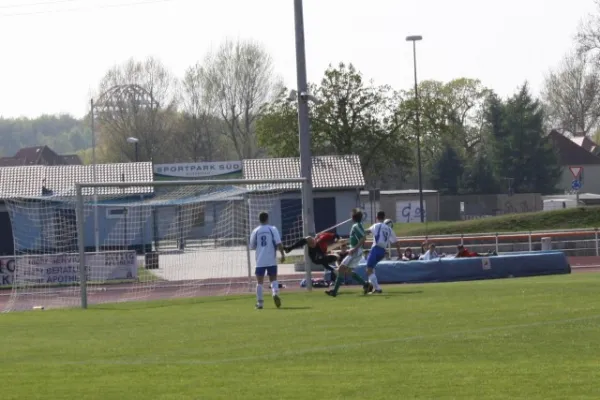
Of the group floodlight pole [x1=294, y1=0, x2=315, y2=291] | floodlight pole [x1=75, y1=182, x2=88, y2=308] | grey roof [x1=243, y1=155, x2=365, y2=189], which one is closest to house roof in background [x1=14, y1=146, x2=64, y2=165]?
grey roof [x1=243, y1=155, x2=365, y2=189]

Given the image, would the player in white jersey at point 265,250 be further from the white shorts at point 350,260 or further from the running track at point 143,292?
the running track at point 143,292

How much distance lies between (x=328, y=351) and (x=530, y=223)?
44.3 meters

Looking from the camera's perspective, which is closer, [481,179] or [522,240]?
[522,240]

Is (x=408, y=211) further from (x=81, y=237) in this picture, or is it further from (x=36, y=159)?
(x=36, y=159)

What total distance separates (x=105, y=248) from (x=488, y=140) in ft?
204

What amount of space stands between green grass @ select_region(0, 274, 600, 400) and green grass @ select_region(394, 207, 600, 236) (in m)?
33.7

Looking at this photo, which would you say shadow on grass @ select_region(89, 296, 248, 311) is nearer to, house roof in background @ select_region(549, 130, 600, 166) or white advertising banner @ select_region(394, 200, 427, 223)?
white advertising banner @ select_region(394, 200, 427, 223)

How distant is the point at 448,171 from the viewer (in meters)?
99.8

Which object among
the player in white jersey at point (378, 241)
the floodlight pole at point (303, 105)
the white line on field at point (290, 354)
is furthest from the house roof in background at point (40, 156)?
the white line on field at point (290, 354)

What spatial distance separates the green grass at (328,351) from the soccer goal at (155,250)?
830 centimetres

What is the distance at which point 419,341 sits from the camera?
48.2ft

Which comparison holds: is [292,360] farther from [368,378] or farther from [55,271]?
[55,271]

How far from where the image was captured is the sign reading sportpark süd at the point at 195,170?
62.8 meters

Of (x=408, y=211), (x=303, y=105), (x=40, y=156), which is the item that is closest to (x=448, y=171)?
(x=408, y=211)
